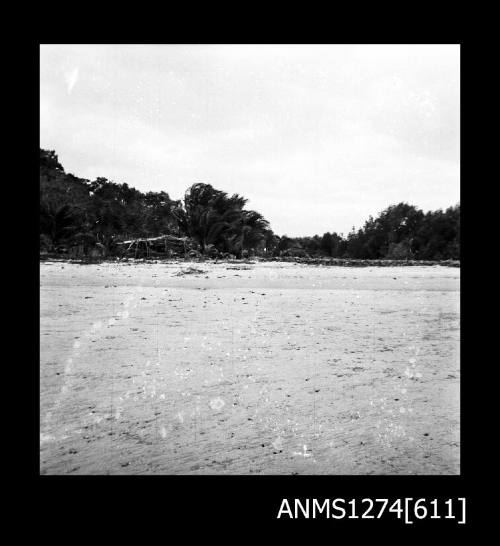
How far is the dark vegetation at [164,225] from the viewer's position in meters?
13.1

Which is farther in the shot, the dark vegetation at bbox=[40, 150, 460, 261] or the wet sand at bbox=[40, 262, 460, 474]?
the dark vegetation at bbox=[40, 150, 460, 261]

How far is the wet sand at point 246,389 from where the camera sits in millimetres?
1822

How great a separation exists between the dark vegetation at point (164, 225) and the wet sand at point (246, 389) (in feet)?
27.3

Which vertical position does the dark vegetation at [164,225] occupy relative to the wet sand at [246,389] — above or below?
above

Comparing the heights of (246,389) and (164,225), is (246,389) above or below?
below

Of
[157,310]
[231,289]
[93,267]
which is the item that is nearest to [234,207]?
[93,267]

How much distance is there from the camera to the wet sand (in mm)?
1822

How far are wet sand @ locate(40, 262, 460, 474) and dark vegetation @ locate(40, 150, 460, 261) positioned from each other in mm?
8324

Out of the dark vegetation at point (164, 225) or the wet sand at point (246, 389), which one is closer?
the wet sand at point (246, 389)

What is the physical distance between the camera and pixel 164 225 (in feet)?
46.9

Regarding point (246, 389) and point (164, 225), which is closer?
point (246, 389)

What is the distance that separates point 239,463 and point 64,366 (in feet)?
6.46

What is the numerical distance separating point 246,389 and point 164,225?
41.0 feet
